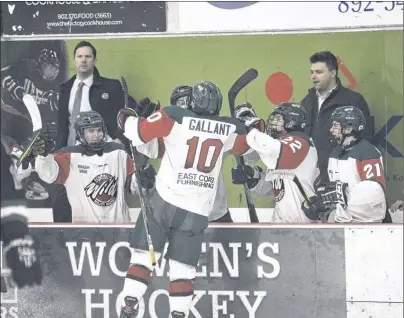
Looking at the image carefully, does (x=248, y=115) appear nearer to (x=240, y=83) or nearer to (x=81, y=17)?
(x=240, y=83)

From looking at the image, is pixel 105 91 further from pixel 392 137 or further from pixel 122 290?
pixel 392 137

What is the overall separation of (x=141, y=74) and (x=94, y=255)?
1.07 meters

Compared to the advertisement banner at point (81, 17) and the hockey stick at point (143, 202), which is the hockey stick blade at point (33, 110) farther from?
the hockey stick at point (143, 202)

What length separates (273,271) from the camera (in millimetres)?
5820

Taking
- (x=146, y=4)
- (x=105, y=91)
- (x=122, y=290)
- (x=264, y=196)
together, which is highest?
(x=146, y=4)

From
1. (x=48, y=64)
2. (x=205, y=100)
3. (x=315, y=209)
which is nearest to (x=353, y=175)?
(x=315, y=209)

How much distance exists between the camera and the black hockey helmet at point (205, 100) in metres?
5.68

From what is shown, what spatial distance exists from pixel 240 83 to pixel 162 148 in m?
0.58

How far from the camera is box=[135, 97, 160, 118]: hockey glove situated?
5.96 meters

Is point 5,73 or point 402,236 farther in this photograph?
point 5,73

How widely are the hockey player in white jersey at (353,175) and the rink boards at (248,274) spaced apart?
→ 124 mm

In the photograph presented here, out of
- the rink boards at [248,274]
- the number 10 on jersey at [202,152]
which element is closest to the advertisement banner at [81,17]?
the number 10 on jersey at [202,152]

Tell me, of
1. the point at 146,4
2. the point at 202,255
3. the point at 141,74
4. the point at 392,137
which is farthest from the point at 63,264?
the point at 392,137

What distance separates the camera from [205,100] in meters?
5.68
